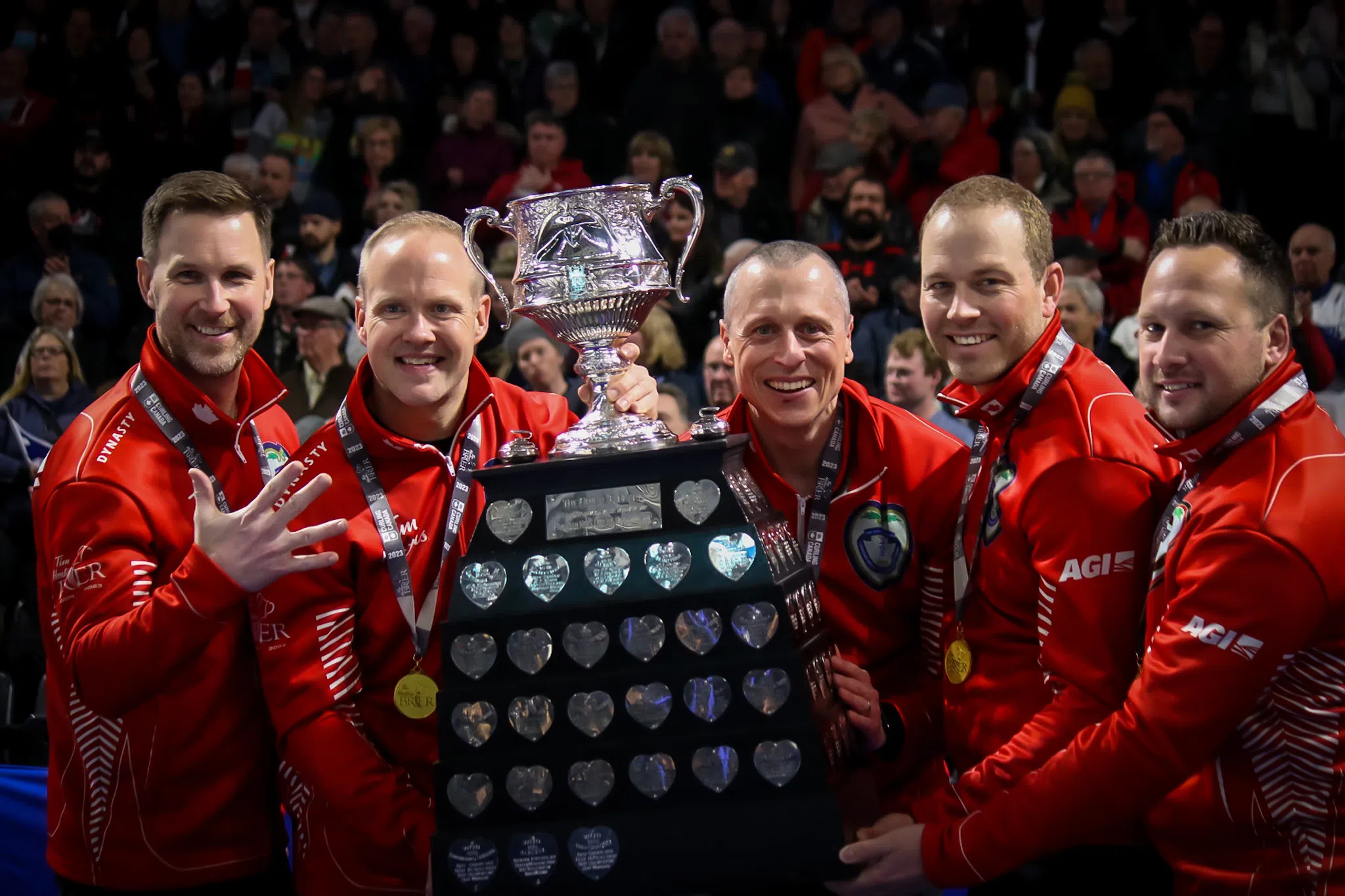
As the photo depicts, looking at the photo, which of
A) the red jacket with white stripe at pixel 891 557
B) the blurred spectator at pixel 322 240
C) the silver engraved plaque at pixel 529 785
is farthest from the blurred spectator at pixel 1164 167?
the silver engraved plaque at pixel 529 785

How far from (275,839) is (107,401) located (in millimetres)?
1106

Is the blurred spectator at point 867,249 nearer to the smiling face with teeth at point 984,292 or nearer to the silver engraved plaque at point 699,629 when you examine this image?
→ the smiling face with teeth at point 984,292

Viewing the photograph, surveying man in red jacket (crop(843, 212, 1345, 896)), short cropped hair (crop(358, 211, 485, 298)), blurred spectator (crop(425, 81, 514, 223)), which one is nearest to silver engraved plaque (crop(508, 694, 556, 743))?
man in red jacket (crop(843, 212, 1345, 896))

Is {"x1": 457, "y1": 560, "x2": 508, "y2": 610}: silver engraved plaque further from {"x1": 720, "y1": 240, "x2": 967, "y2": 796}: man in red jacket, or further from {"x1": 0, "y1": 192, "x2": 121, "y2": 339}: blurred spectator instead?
{"x1": 0, "y1": 192, "x2": 121, "y2": 339}: blurred spectator

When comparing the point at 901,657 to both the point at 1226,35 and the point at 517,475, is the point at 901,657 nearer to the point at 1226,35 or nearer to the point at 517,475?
the point at 517,475

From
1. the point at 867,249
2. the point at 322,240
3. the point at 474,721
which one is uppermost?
the point at 322,240

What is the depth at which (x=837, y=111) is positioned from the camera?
27.4 feet

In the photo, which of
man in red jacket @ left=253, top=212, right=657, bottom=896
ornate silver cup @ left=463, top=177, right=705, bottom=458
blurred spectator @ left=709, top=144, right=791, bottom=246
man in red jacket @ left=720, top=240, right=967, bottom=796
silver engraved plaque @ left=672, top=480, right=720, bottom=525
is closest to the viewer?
silver engraved plaque @ left=672, top=480, right=720, bottom=525

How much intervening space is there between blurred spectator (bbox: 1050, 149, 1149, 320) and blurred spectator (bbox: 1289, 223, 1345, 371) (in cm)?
100

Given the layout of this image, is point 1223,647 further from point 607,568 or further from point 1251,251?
point 607,568

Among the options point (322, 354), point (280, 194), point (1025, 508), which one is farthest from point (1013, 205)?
point (280, 194)

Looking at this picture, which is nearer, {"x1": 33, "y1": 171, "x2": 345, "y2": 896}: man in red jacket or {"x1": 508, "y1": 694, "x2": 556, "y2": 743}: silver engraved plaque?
{"x1": 508, "y1": 694, "x2": 556, "y2": 743}: silver engraved plaque

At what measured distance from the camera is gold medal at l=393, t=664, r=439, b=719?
9.38 feet

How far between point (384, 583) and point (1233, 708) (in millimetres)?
1703
